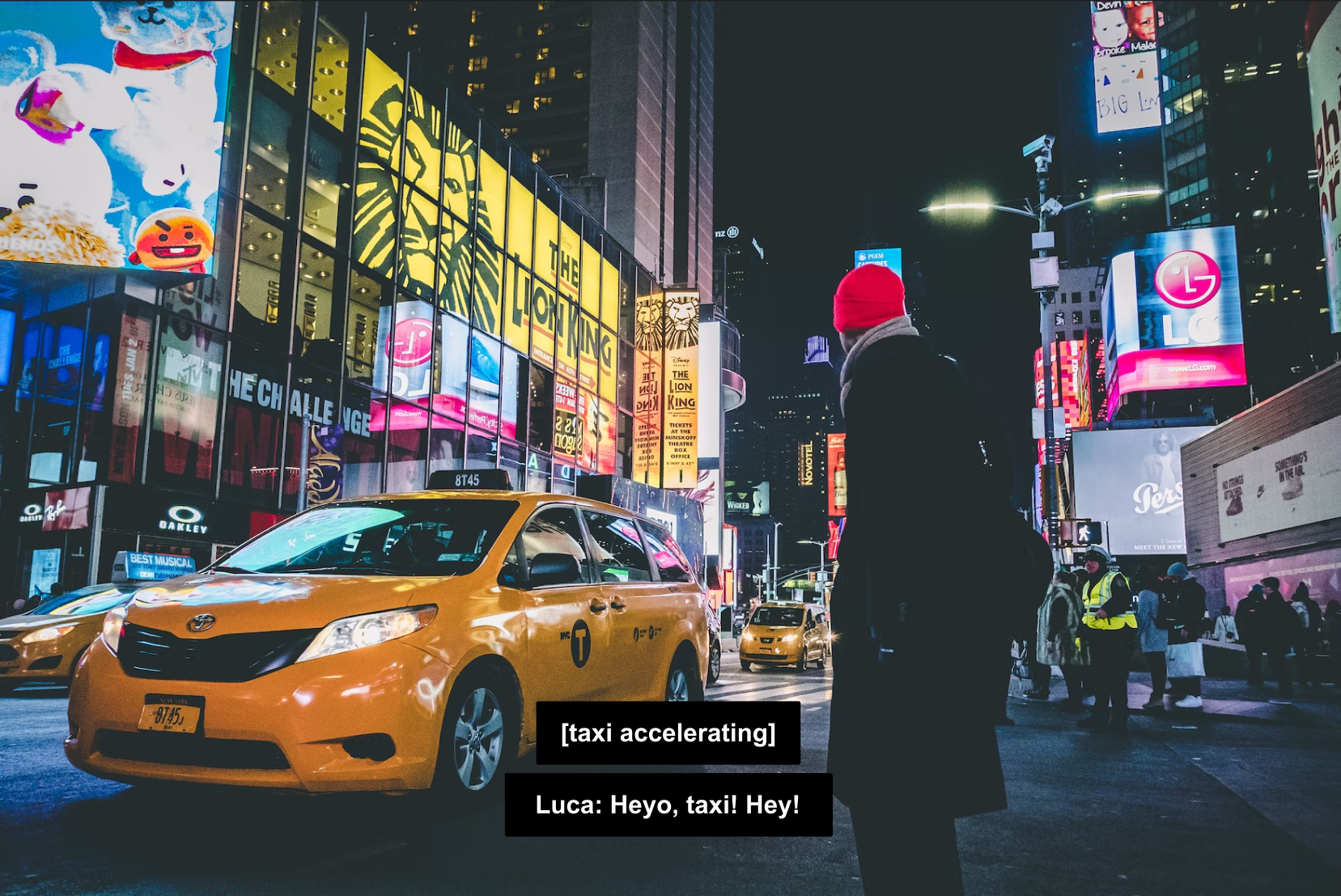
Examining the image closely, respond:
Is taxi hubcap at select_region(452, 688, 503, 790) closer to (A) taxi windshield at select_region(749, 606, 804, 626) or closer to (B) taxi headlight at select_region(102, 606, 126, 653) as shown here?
(B) taxi headlight at select_region(102, 606, 126, 653)

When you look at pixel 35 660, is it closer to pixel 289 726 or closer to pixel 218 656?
pixel 218 656

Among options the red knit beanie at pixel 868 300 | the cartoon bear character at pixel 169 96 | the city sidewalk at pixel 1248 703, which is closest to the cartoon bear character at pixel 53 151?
the cartoon bear character at pixel 169 96

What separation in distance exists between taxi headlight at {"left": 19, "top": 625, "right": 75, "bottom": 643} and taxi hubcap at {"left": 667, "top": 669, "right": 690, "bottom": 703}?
335 inches

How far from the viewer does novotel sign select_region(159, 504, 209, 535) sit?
60.0 ft

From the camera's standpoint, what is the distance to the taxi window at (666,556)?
741cm

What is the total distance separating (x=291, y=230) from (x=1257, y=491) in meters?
27.9

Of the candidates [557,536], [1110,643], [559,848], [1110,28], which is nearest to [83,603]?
[557,536]

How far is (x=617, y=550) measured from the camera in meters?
6.82

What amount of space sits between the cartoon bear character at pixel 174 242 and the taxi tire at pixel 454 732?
52.5 feet

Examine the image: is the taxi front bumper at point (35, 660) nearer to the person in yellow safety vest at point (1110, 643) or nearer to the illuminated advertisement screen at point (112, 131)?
the illuminated advertisement screen at point (112, 131)

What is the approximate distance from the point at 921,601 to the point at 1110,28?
8814 centimetres

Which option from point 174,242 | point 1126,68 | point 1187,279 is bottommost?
point 174,242

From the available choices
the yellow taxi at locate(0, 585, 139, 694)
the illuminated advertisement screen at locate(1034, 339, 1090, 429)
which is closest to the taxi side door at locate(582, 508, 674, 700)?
the yellow taxi at locate(0, 585, 139, 694)

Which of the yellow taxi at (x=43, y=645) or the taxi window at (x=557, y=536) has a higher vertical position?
the taxi window at (x=557, y=536)
